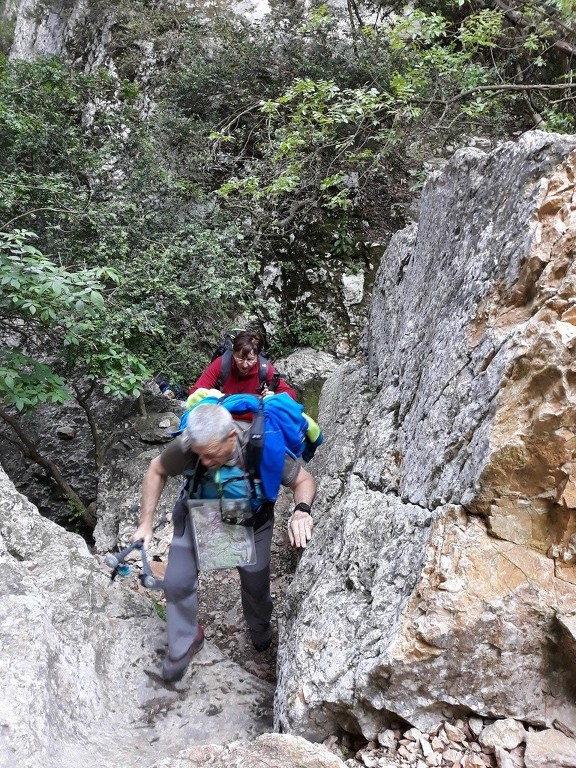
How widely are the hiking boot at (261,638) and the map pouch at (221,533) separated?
105 centimetres

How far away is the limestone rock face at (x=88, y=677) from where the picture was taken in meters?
2.72

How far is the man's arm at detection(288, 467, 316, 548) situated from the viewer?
3.29 metres

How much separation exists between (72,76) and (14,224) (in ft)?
13.3

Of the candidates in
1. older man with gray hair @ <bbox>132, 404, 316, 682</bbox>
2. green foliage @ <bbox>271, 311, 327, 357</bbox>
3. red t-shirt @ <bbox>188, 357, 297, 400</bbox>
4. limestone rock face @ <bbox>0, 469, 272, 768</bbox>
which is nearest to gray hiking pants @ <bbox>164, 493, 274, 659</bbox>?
older man with gray hair @ <bbox>132, 404, 316, 682</bbox>

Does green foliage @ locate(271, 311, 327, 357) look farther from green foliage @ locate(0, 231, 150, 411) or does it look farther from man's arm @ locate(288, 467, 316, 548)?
man's arm @ locate(288, 467, 316, 548)

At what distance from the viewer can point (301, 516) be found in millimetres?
3334

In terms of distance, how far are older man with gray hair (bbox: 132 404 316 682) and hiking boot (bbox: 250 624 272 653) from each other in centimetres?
70

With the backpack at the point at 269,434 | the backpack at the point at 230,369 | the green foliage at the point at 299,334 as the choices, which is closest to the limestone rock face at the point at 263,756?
the backpack at the point at 269,434

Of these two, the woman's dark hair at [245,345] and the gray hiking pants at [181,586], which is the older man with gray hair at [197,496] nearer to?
the gray hiking pants at [181,586]

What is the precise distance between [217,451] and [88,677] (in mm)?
1687

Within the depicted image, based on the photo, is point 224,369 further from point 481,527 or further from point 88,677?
point 481,527

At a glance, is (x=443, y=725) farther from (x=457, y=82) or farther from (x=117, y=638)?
(x=457, y=82)

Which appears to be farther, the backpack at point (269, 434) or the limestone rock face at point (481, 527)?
the backpack at point (269, 434)

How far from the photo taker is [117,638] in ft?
11.9
